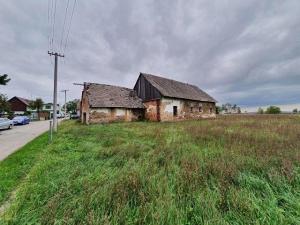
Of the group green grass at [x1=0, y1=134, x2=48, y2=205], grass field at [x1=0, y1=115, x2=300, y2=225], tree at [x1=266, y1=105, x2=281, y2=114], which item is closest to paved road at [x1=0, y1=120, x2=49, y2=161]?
green grass at [x1=0, y1=134, x2=48, y2=205]

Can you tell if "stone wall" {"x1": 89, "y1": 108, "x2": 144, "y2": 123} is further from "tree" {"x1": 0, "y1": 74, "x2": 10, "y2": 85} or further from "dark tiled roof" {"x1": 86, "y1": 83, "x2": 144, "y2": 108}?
"tree" {"x1": 0, "y1": 74, "x2": 10, "y2": 85}

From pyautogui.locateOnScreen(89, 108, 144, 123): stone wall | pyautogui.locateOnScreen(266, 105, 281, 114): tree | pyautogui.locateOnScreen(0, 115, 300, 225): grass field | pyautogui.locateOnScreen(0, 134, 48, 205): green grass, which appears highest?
pyautogui.locateOnScreen(266, 105, 281, 114): tree

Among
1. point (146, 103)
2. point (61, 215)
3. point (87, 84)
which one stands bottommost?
point (61, 215)

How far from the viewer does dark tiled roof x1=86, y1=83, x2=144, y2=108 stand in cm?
2147

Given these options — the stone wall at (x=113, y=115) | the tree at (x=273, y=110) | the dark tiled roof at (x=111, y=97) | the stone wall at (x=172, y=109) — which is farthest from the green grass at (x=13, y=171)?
the tree at (x=273, y=110)

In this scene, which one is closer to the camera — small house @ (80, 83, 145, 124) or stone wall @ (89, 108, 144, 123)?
stone wall @ (89, 108, 144, 123)

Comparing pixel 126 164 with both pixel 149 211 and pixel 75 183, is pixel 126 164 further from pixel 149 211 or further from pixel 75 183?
pixel 149 211

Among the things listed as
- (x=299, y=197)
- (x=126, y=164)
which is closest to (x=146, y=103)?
(x=126, y=164)

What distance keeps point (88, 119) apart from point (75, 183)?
18036 mm

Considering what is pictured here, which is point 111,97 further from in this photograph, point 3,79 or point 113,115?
point 3,79

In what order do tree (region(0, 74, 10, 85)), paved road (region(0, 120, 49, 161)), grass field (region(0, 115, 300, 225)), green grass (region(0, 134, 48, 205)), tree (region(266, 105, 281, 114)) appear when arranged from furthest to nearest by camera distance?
tree (region(266, 105, 281, 114))
tree (region(0, 74, 10, 85))
paved road (region(0, 120, 49, 161))
green grass (region(0, 134, 48, 205))
grass field (region(0, 115, 300, 225))

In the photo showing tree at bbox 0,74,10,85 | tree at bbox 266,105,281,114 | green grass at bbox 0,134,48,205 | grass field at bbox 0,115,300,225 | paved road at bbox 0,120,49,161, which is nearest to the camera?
grass field at bbox 0,115,300,225

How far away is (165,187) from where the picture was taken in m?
3.25

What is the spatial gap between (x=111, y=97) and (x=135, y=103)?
3551 millimetres
